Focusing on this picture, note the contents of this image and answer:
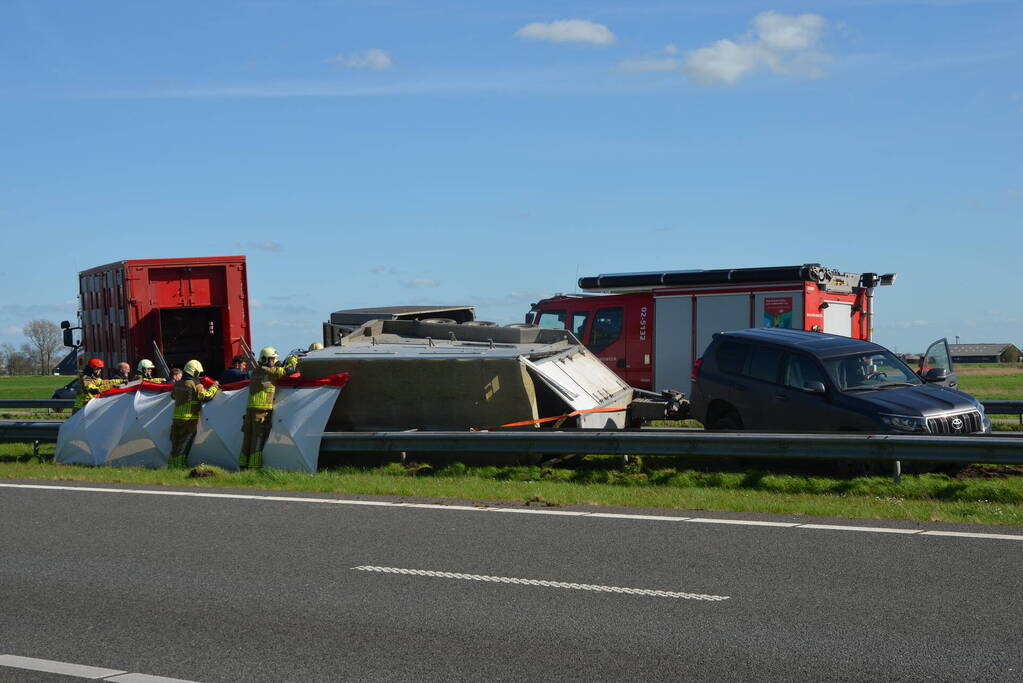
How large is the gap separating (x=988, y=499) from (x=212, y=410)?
31.9 feet

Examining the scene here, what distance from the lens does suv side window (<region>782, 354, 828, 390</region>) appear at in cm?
1395

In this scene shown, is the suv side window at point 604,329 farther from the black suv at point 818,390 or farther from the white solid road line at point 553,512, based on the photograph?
the white solid road line at point 553,512

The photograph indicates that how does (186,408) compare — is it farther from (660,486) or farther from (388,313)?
(660,486)

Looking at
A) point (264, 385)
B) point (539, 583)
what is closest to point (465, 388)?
point (264, 385)

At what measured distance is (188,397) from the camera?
15.6m

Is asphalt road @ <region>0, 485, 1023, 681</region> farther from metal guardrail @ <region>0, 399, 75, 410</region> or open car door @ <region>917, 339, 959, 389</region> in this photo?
metal guardrail @ <region>0, 399, 75, 410</region>

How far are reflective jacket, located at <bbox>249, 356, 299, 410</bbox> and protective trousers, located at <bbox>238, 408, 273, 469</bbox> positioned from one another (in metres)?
0.09

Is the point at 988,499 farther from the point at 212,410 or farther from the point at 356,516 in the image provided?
the point at 212,410

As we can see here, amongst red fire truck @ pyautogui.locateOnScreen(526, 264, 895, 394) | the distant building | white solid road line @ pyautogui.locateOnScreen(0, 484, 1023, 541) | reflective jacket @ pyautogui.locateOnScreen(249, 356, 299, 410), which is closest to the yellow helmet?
reflective jacket @ pyautogui.locateOnScreen(249, 356, 299, 410)

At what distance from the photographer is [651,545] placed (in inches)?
354

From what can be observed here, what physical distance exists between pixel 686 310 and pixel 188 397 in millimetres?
9600

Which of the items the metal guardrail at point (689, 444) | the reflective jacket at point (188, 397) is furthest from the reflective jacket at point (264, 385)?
the metal guardrail at point (689, 444)

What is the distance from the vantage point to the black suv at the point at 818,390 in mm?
13008

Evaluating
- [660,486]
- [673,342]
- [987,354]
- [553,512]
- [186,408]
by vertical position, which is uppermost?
[673,342]
